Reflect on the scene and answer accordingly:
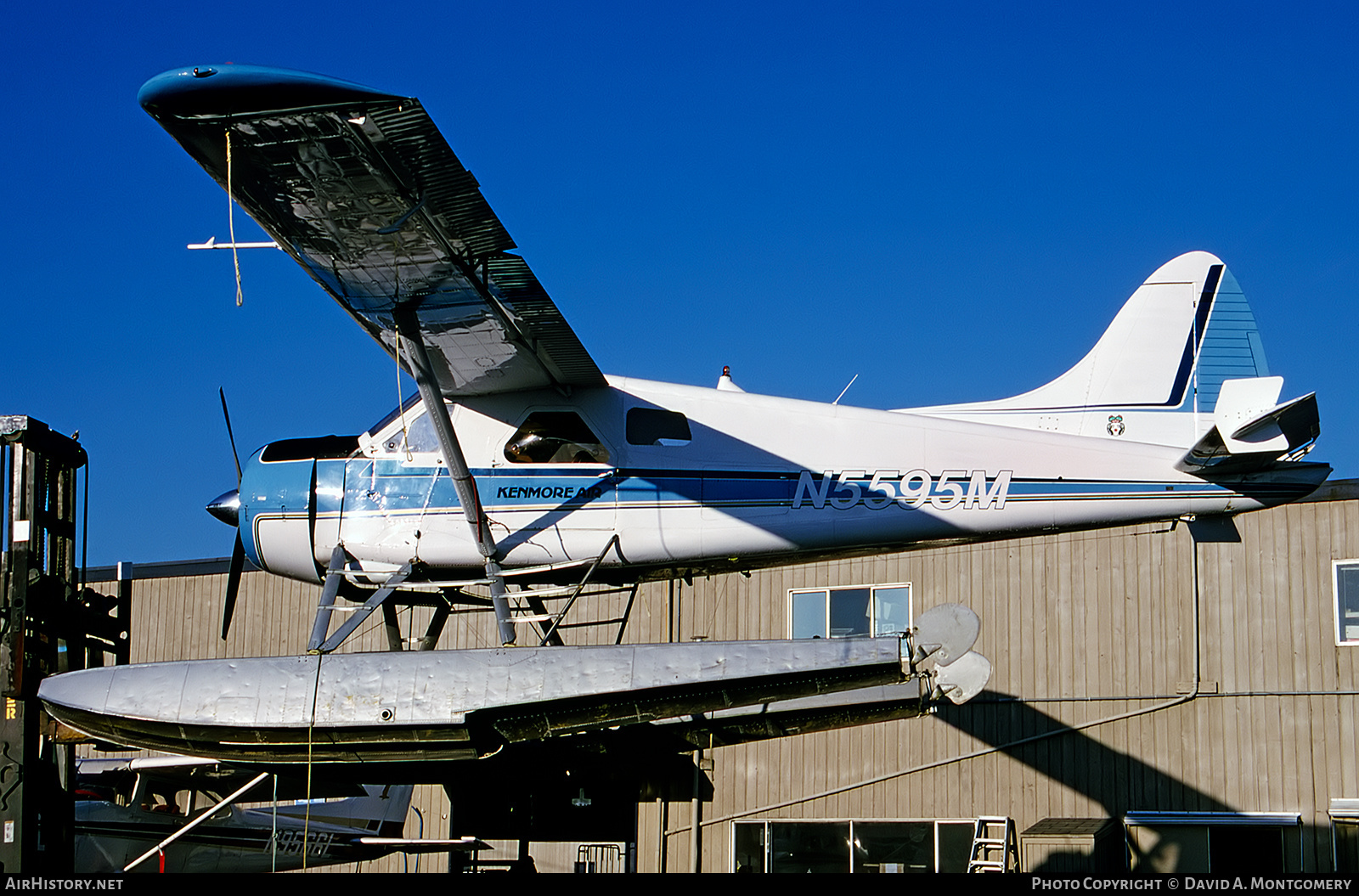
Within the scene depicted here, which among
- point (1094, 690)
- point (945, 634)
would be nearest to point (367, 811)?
point (1094, 690)

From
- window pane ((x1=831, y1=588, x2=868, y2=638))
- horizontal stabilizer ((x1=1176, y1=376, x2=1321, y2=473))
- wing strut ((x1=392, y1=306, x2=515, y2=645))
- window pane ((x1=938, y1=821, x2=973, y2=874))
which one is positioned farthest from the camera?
window pane ((x1=831, y1=588, x2=868, y2=638))

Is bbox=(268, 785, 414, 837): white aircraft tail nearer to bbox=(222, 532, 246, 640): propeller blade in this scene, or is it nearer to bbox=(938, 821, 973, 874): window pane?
bbox=(222, 532, 246, 640): propeller blade

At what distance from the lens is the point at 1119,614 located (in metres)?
17.7

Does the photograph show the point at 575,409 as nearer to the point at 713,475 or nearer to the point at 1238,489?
the point at 713,475

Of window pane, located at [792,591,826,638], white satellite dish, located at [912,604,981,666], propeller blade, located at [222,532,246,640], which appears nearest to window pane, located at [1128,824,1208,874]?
window pane, located at [792,591,826,638]

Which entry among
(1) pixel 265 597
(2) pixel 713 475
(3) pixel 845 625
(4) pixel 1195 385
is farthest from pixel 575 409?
(1) pixel 265 597

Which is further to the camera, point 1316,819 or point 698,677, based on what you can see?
point 1316,819

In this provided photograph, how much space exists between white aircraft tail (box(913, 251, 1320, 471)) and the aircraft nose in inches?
246

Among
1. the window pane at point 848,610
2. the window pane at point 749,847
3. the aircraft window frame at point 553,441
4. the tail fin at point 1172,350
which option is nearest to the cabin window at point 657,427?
the aircraft window frame at point 553,441

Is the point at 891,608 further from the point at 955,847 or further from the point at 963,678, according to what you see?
the point at 963,678

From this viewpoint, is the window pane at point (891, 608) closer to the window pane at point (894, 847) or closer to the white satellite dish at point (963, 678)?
the window pane at point (894, 847)

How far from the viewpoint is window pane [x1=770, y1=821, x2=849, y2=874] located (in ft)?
61.6

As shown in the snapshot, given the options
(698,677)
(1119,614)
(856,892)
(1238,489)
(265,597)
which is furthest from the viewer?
(265,597)

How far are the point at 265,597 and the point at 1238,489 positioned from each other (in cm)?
1672
